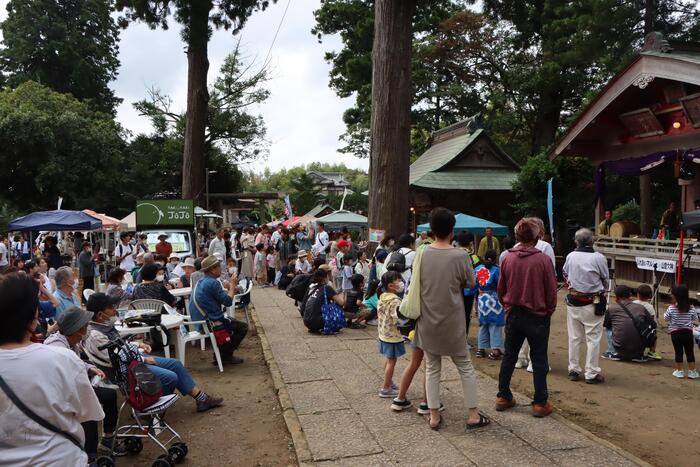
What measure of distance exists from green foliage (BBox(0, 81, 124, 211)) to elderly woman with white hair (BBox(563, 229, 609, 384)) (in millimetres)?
26878

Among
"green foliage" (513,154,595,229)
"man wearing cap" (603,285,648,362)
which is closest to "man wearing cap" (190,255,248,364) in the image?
"man wearing cap" (603,285,648,362)

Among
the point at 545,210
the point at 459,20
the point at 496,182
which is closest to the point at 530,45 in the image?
the point at 459,20

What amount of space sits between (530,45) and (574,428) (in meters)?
24.4

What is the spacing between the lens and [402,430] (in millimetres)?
4367

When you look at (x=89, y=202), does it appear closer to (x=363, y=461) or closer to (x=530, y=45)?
(x=530, y=45)

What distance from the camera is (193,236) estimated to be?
1585 centimetres

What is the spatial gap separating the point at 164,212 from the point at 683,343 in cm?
1308

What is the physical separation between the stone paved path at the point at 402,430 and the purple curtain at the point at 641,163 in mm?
8301

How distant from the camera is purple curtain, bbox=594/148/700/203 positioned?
11218mm

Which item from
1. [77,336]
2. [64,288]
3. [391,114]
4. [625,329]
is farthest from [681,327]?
[64,288]

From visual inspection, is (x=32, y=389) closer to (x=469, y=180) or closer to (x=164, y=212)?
(x=164, y=212)

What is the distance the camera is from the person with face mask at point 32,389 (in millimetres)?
2107

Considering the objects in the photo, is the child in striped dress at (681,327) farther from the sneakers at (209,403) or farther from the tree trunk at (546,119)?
the tree trunk at (546,119)

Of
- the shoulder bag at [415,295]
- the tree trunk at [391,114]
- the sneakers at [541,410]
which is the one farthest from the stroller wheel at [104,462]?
the tree trunk at [391,114]
